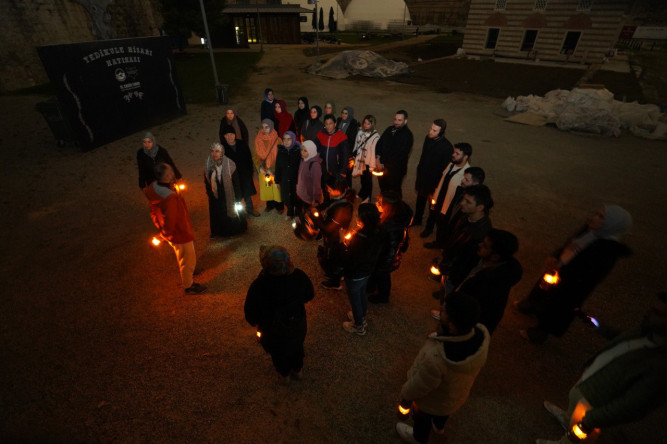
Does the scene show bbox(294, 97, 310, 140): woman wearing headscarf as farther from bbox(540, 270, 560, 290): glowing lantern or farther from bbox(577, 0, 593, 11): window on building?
bbox(577, 0, 593, 11): window on building

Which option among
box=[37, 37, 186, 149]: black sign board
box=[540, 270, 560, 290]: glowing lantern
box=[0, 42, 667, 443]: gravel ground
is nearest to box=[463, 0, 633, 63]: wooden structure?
box=[0, 42, 667, 443]: gravel ground

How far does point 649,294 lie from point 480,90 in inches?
673

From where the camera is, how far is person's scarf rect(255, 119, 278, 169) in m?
6.11

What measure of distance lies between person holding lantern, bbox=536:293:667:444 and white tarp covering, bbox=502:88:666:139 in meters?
13.1

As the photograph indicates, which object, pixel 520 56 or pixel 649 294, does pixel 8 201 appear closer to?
pixel 649 294

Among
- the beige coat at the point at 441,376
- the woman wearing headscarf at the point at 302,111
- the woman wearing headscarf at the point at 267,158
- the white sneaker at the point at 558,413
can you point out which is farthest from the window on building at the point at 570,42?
the beige coat at the point at 441,376

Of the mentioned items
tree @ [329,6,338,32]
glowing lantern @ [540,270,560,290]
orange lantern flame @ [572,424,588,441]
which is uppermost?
tree @ [329,6,338,32]

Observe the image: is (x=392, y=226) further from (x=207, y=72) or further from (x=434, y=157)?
(x=207, y=72)

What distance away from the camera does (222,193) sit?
17.6 ft

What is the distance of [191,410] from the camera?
337 cm

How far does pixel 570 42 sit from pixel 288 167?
105ft

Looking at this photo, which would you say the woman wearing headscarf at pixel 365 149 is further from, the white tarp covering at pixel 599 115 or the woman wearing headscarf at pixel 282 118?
the white tarp covering at pixel 599 115

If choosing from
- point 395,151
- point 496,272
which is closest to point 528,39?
point 395,151

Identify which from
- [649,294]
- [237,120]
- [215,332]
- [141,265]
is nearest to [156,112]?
[237,120]
